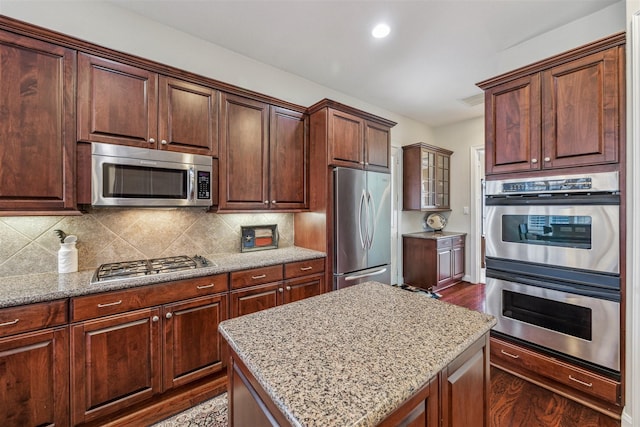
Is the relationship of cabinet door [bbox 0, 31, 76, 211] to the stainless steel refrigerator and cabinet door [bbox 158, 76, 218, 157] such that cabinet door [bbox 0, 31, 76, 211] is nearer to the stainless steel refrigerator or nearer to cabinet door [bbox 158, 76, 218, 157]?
cabinet door [bbox 158, 76, 218, 157]

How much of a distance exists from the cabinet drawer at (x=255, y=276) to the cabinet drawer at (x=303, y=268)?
0.08 metres

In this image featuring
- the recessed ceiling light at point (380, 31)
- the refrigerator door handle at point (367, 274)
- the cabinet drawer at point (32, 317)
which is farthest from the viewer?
the refrigerator door handle at point (367, 274)

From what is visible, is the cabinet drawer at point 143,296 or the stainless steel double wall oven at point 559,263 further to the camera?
the stainless steel double wall oven at point 559,263

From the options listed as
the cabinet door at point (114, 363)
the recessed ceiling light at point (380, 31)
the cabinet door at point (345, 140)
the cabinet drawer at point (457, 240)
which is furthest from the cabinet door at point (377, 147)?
the cabinet door at point (114, 363)

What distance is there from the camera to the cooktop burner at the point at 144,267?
5.85 feet

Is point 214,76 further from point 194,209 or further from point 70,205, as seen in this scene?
point 70,205

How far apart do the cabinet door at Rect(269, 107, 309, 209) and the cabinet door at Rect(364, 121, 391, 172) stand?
70 centimetres

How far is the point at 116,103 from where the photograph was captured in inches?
74.8

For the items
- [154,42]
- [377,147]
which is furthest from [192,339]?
[377,147]

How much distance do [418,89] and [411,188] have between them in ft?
5.21

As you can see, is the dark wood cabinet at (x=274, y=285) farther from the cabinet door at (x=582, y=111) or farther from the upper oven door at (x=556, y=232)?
the cabinet door at (x=582, y=111)

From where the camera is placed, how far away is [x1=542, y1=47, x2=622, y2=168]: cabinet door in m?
1.75

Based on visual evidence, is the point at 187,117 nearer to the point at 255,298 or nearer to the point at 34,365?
the point at 255,298

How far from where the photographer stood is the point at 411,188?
4582 millimetres
